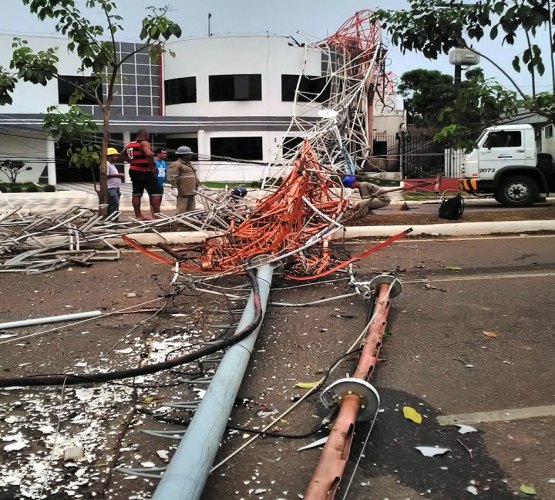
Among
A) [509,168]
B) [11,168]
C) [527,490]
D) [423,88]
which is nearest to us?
[527,490]

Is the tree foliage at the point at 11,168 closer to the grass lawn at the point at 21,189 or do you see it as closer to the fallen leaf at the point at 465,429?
the grass lawn at the point at 21,189

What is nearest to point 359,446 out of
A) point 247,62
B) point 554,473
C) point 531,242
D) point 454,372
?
point 554,473

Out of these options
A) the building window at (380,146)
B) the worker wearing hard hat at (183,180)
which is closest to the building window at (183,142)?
the building window at (380,146)

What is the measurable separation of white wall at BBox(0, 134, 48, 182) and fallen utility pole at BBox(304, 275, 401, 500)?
28784 millimetres

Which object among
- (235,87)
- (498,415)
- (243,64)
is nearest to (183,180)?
(498,415)

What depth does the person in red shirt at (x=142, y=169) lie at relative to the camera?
10516mm

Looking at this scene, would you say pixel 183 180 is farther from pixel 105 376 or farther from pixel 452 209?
pixel 105 376

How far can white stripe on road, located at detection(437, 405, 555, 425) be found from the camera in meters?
3.38

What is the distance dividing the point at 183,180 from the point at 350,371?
7006mm

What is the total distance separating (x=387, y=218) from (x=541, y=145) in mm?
8386

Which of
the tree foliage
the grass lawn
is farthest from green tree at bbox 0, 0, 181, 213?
the tree foliage

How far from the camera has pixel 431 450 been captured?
306 cm

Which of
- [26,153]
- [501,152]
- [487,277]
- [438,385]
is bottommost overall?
[438,385]

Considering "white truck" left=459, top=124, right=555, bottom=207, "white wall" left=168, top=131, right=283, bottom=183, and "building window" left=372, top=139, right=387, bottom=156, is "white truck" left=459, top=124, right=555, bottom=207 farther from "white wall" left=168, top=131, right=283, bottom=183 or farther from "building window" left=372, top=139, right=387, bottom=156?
"building window" left=372, top=139, right=387, bottom=156
